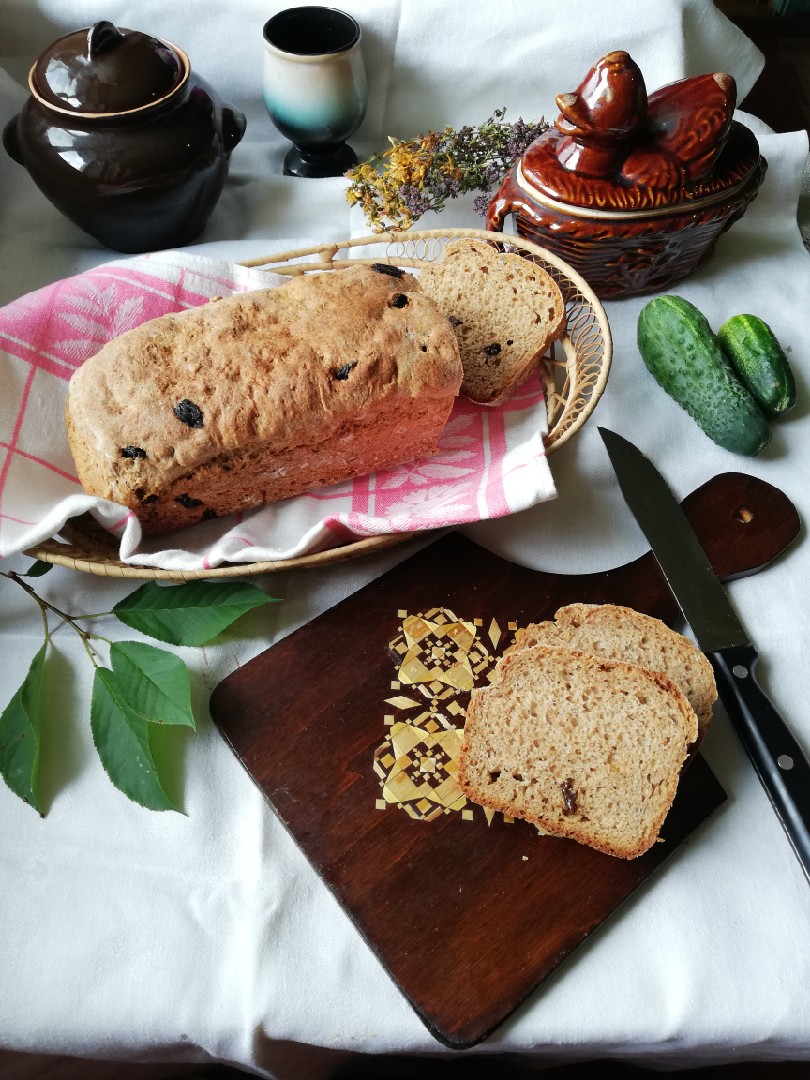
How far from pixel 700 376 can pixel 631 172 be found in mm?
397

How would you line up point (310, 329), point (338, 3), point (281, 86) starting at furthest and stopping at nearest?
point (338, 3) < point (281, 86) < point (310, 329)

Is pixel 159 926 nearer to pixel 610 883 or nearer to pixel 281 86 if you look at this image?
pixel 610 883

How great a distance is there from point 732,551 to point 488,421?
0.46m

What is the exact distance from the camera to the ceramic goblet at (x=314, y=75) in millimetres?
1675

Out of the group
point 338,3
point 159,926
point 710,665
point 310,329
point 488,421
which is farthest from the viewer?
point 338,3

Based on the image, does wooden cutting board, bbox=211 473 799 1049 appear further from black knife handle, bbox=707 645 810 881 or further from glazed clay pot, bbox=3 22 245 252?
glazed clay pot, bbox=3 22 245 252

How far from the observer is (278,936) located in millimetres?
988

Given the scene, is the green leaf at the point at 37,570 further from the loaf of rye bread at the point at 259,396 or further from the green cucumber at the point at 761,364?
the green cucumber at the point at 761,364

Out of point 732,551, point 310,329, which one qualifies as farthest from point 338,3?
point 732,551

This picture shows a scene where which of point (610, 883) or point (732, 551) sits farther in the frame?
point (732, 551)

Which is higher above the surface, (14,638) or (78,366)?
(78,366)

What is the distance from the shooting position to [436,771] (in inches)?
43.3

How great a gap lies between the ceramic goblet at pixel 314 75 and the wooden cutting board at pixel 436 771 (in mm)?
1031

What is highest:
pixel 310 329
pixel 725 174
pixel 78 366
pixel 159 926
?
pixel 725 174
